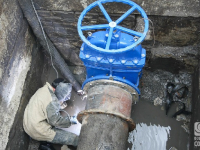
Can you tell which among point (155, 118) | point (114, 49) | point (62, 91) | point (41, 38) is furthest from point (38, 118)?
point (155, 118)

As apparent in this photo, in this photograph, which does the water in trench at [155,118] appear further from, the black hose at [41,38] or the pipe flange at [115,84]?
the pipe flange at [115,84]

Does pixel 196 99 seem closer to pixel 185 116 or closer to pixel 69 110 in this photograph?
pixel 185 116

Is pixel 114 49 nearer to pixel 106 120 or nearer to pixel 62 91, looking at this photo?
pixel 106 120

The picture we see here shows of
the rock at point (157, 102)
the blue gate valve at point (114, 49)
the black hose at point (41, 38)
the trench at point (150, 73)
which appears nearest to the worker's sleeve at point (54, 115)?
the trench at point (150, 73)

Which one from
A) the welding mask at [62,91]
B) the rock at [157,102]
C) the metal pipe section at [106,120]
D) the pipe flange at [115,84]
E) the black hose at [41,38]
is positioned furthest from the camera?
the rock at [157,102]

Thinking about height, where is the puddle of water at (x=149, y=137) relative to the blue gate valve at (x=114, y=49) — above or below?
below

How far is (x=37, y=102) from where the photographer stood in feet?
10.5

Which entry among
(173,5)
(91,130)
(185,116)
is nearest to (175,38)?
(173,5)

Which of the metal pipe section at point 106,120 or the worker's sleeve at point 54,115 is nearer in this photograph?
the metal pipe section at point 106,120

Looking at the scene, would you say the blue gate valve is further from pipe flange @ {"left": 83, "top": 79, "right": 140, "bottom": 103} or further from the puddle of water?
the puddle of water

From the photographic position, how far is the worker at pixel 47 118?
3158 millimetres

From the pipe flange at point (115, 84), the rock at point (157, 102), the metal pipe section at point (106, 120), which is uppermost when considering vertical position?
the rock at point (157, 102)

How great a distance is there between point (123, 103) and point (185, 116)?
4.65 ft

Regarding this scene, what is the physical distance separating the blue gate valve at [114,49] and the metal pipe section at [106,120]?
16 centimetres
